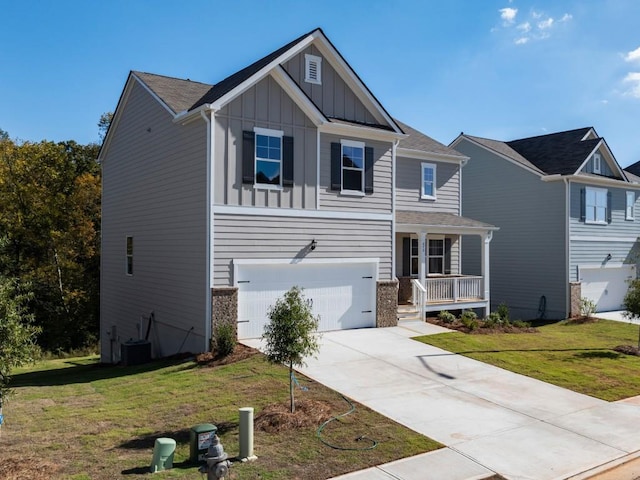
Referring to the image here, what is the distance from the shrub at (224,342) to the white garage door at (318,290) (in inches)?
44.9

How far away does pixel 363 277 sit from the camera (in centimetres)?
1770

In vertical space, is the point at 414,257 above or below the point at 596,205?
below

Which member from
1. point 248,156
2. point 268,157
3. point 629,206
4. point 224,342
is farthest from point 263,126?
point 629,206

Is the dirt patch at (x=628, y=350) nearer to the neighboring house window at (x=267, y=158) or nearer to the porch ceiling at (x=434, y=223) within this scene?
the porch ceiling at (x=434, y=223)

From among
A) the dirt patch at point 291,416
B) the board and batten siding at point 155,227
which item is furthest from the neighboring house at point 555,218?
the dirt patch at point 291,416

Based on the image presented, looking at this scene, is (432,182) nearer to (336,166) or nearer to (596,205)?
(336,166)

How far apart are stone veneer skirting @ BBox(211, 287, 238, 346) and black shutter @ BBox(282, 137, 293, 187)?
348cm

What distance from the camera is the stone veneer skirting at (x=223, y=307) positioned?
14320 millimetres

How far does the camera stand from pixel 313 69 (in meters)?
17.1

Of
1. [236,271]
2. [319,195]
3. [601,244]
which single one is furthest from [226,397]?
[601,244]

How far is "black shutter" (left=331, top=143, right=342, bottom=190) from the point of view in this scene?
16.8m

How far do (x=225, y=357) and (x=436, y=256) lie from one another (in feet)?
38.4

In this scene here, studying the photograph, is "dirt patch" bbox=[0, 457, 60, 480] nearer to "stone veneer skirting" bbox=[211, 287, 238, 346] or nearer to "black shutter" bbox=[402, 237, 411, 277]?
"stone veneer skirting" bbox=[211, 287, 238, 346]

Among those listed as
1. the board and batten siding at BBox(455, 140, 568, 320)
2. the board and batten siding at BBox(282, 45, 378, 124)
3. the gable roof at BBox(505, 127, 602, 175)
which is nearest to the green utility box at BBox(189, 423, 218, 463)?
the board and batten siding at BBox(282, 45, 378, 124)
